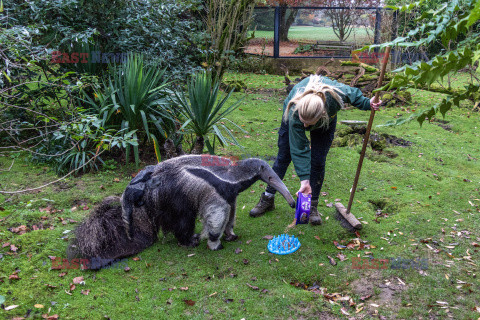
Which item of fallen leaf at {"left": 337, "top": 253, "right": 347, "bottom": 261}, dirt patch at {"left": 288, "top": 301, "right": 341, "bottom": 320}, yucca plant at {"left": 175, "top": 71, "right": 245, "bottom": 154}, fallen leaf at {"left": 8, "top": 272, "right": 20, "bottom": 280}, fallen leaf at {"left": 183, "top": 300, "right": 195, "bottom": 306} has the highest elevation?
yucca plant at {"left": 175, "top": 71, "right": 245, "bottom": 154}

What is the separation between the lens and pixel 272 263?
381 centimetres

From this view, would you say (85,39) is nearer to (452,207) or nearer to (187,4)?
(187,4)

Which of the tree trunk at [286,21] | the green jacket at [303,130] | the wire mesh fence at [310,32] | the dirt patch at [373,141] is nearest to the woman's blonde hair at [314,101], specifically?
the green jacket at [303,130]

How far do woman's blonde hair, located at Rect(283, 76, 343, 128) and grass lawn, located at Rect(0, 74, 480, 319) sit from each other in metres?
1.52

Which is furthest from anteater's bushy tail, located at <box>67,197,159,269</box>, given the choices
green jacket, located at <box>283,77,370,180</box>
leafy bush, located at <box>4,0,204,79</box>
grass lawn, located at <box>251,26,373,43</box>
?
grass lawn, located at <box>251,26,373,43</box>

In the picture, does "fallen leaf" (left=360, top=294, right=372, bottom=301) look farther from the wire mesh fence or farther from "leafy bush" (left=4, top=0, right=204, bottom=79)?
the wire mesh fence

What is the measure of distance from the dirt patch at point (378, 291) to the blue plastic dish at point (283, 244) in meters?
0.74

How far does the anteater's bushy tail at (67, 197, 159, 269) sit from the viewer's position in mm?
3639

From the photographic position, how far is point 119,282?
3449 millimetres

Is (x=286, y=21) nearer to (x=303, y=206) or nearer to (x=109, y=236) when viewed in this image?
(x=303, y=206)

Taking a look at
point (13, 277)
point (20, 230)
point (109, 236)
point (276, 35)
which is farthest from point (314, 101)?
point (276, 35)

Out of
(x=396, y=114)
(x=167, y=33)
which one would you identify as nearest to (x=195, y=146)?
(x=167, y=33)

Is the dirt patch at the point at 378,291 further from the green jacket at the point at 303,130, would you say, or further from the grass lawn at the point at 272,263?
the green jacket at the point at 303,130

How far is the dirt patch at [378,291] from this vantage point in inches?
127
